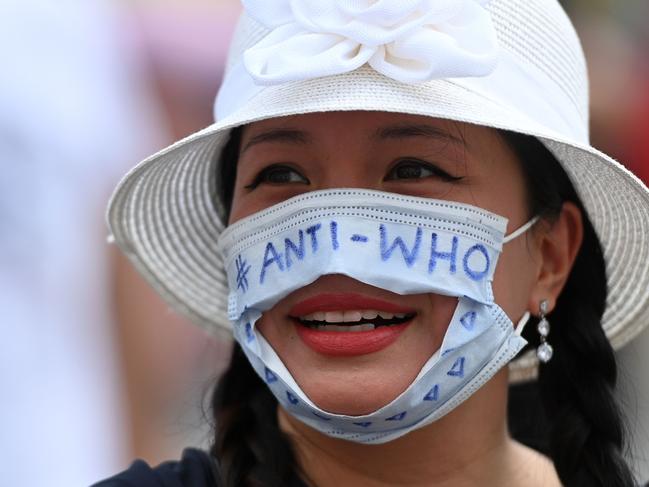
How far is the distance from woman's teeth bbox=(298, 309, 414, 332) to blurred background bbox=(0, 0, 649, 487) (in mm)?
1137

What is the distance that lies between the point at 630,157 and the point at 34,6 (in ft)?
8.62

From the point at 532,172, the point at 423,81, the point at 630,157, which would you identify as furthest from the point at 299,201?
the point at 630,157

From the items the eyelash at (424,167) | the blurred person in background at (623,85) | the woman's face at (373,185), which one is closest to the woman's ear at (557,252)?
the woman's face at (373,185)

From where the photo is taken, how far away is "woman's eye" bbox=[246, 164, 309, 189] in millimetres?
3139

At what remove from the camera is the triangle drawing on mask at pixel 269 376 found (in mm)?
3082

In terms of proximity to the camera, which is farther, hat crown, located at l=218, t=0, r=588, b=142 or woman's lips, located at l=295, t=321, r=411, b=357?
hat crown, located at l=218, t=0, r=588, b=142

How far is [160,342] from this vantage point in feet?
17.3

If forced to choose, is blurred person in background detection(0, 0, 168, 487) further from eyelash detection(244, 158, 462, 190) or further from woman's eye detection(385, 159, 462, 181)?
woman's eye detection(385, 159, 462, 181)

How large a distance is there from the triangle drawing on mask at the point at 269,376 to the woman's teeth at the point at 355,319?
14cm

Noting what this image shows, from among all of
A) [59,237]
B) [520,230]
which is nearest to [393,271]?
[520,230]

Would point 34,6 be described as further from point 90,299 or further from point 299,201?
point 299,201

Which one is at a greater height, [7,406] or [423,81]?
[423,81]

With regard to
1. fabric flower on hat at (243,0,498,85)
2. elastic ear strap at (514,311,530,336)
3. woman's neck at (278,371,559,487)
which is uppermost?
fabric flower on hat at (243,0,498,85)

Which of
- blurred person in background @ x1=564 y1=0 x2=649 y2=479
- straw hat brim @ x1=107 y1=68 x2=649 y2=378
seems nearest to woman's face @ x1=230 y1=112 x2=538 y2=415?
straw hat brim @ x1=107 y1=68 x2=649 y2=378
